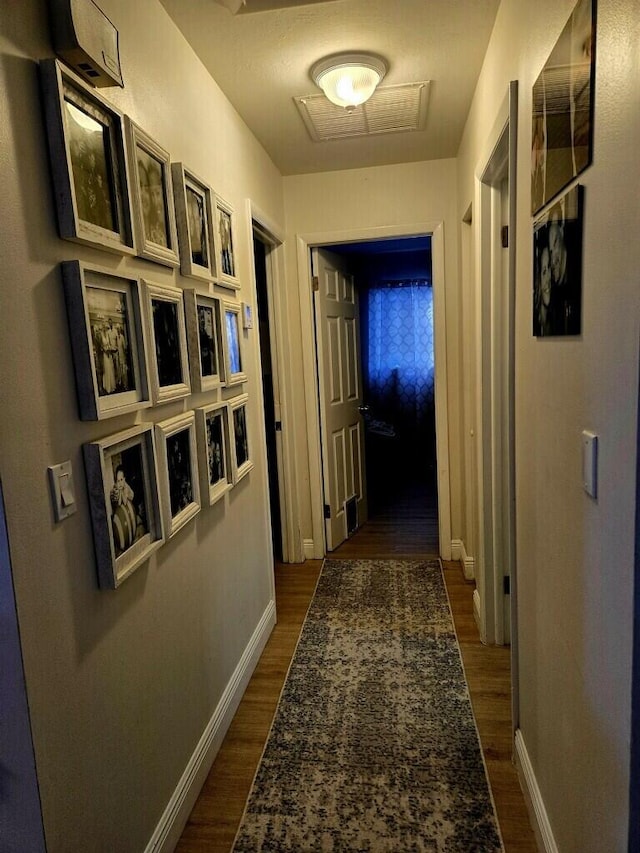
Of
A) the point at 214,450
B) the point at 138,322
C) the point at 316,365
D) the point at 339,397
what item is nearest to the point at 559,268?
the point at 138,322

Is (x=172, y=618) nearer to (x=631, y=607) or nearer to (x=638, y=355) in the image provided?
(x=631, y=607)

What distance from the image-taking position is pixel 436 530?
3.99 metres

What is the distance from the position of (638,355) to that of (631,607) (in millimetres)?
393

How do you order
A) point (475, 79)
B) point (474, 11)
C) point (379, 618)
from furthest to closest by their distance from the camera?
1. point (379, 618)
2. point (475, 79)
3. point (474, 11)

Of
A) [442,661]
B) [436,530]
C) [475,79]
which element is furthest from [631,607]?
[436,530]

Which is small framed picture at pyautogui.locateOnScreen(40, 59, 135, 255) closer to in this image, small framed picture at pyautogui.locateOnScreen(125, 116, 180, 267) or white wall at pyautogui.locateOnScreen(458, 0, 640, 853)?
small framed picture at pyautogui.locateOnScreen(125, 116, 180, 267)

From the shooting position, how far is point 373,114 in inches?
97.5

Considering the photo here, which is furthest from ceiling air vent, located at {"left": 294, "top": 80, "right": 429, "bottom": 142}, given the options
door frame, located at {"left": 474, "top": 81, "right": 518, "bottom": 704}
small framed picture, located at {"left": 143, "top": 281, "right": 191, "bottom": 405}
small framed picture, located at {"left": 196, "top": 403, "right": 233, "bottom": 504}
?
small framed picture, located at {"left": 196, "top": 403, "right": 233, "bottom": 504}

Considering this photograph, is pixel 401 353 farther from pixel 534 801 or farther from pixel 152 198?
pixel 534 801

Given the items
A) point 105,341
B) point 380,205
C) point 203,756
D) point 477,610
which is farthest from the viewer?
point 380,205

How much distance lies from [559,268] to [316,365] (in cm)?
242

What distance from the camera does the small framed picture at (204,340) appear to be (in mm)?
1748

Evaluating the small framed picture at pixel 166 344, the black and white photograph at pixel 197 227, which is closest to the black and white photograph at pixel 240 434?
the small framed picture at pixel 166 344

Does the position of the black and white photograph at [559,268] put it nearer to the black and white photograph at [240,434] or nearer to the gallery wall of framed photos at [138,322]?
the gallery wall of framed photos at [138,322]
